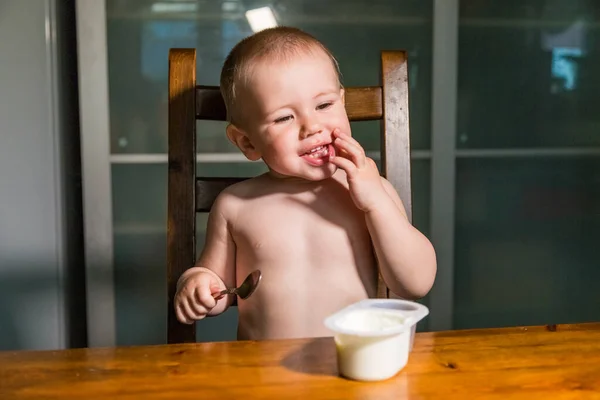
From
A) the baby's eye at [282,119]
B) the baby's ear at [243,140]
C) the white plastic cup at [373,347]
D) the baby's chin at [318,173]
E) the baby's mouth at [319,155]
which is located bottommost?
the white plastic cup at [373,347]

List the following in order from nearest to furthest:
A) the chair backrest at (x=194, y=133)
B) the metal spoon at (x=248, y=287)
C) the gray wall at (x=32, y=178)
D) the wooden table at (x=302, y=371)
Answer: the wooden table at (x=302, y=371)
the metal spoon at (x=248, y=287)
the chair backrest at (x=194, y=133)
the gray wall at (x=32, y=178)

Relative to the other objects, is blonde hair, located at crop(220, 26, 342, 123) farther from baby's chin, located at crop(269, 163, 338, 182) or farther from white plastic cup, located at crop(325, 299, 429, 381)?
white plastic cup, located at crop(325, 299, 429, 381)

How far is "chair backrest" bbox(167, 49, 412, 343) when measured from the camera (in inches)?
41.6

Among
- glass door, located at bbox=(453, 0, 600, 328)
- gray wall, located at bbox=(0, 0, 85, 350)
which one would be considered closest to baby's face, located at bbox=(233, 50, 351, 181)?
gray wall, located at bbox=(0, 0, 85, 350)

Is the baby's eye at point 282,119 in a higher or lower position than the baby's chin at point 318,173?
higher

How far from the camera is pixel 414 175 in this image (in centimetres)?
195

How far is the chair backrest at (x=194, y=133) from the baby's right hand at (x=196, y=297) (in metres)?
0.19

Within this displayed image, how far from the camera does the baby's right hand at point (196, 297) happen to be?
81 cm

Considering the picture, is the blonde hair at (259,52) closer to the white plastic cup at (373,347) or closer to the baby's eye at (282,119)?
the baby's eye at (282,119)

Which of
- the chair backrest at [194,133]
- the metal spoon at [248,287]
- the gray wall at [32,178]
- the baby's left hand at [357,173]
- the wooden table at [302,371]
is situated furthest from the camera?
the gray wall at [32,178]

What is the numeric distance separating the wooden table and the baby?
0.21 m

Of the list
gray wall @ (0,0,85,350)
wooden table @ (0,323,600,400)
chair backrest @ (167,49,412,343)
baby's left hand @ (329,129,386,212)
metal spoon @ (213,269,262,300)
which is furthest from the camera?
gray wall @ (0,0,85,350)

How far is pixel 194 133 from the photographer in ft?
3.51

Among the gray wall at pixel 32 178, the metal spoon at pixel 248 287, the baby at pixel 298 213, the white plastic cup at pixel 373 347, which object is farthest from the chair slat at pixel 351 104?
the gray wall at pixel 32 178
